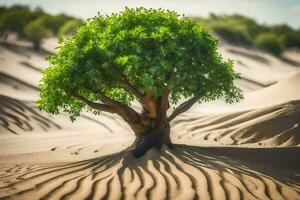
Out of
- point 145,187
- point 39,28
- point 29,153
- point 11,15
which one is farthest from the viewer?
point 11,15

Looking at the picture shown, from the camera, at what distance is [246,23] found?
2406 inches

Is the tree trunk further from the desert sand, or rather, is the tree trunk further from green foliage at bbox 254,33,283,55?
green foliage at bbox 254,33,283,55

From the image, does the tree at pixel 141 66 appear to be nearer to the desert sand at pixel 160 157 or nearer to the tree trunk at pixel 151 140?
the tree trunk at pixel 151 140

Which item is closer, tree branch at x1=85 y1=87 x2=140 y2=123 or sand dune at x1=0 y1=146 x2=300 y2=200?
sand dune at x1=0 y1=146 x2=300 y2=200

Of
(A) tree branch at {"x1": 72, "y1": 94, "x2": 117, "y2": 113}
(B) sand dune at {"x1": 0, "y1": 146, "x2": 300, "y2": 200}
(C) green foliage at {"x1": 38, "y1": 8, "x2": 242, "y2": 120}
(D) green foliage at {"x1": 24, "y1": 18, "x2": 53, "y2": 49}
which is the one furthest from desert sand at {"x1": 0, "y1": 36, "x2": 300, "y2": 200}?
(D) green foliage at {"x1": 24, "y1": 18, "x2": 53, "y2": 49}

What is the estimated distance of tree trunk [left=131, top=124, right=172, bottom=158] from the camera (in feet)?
30.3

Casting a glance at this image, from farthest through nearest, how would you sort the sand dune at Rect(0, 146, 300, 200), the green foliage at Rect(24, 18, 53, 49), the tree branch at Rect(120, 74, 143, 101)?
the green foliage at Rect(24, 18, 53, 49), the tree branch at Rect(120, 74, 143, 101), the sand dune at Rect(0, 146, 300, 200)

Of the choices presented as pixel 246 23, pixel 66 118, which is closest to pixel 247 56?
pixel 246 23

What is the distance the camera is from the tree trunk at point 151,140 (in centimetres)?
924

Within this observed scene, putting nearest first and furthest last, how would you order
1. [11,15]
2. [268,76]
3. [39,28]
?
[268,76]
[39,28]
[11,15]

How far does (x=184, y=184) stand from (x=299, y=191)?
2.13m

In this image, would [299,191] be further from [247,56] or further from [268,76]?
[247,56]

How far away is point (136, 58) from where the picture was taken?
822 cm

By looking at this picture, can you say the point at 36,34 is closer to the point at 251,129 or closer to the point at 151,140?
the point at 251,129
